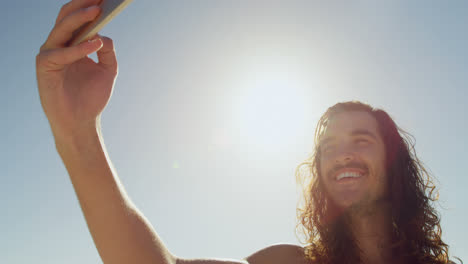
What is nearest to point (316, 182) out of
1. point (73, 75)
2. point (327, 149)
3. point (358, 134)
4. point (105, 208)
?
point (327, 149)

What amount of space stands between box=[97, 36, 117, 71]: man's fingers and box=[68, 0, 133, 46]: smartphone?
308 mm

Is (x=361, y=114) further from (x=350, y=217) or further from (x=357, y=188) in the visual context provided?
(x=350, y=217)

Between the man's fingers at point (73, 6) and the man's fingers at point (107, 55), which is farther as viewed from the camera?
the man's fingers at point (107, 55)

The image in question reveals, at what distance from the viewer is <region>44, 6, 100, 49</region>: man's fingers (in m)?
1.78

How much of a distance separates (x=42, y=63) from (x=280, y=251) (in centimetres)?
351

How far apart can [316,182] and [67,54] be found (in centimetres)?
490

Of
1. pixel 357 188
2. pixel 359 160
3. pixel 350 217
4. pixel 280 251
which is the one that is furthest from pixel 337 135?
pixel 280 251

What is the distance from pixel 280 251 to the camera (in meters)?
4.20

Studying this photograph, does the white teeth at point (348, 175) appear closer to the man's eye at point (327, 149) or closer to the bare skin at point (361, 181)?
the bare skin at point (361, 181)

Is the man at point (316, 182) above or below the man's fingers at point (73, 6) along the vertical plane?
below

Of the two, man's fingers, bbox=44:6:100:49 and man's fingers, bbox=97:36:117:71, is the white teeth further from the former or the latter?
man's fingers, bbox=44:6:100:49

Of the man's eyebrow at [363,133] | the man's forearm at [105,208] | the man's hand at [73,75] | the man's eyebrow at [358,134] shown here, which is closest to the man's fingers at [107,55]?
the man's hand at [73,75]

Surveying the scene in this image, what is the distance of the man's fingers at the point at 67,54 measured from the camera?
1792 mm

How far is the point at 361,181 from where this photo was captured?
15.5 feet
